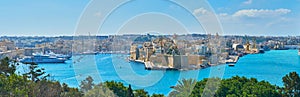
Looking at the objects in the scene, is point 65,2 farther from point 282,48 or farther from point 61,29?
point 282,48

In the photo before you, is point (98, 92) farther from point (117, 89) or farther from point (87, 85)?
point (117, 89)

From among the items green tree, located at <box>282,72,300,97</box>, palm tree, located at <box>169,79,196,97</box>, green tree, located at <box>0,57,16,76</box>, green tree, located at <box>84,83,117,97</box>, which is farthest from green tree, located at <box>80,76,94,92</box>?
green tree, located at <box>282,72,300,97</box>

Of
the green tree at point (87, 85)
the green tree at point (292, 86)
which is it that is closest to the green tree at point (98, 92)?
the green tree at point (87, 85)

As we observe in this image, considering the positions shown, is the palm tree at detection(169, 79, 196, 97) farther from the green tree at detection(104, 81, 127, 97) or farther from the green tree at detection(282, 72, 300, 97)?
the green tree at detection(282, 72, 300, 97)

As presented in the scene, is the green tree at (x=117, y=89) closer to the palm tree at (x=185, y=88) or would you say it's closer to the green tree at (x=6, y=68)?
the palm tree at (x=185, y=88)

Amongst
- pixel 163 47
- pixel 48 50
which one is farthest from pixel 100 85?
pixel 48 50

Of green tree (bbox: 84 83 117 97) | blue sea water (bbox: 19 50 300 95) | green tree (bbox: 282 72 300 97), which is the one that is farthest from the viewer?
blue sea water (bbox: 19 50 300 95)

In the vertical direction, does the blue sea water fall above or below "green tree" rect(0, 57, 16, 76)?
below
